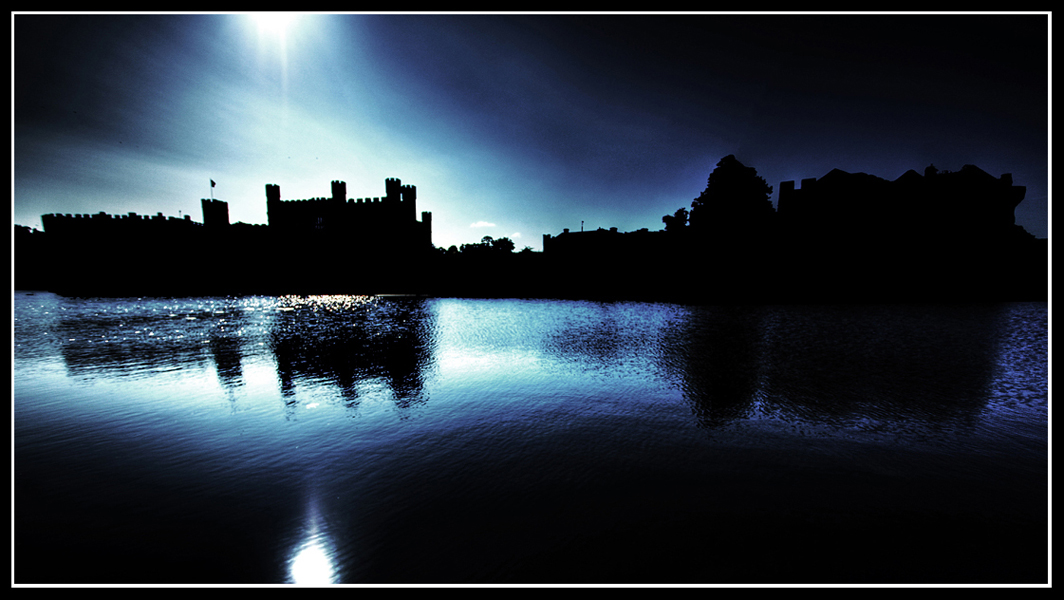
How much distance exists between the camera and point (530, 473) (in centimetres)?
457

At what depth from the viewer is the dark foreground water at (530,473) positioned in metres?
3.29

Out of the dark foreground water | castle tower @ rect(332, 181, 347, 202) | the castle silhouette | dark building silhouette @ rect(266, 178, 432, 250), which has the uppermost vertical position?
castle tower @ rect(332, 181, 347, 202)

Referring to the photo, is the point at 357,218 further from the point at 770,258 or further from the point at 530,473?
the point at 530,473

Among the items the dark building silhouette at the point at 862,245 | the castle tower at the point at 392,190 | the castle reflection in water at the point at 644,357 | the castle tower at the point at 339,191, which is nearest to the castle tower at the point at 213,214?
the castle tower at the point at 339,191

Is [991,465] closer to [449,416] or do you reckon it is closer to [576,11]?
[449,416]

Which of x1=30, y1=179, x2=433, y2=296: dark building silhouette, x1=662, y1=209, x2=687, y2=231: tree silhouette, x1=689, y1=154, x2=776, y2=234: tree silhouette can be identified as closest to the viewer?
x1=689, y1=154, x2=776, y2=234: tree silhouette

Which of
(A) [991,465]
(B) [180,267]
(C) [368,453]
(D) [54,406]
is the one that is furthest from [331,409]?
(B) [180,267]

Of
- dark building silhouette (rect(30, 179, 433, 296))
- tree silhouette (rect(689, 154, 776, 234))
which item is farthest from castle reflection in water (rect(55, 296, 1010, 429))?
dark building silhouette (rect(30, 179, 433, 296))

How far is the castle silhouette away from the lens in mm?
38469

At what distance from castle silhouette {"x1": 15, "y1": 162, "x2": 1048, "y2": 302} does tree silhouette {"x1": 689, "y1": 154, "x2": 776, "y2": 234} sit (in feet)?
0.65

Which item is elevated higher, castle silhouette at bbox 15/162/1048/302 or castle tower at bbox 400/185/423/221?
castle tower at bbox 400/185/423/221

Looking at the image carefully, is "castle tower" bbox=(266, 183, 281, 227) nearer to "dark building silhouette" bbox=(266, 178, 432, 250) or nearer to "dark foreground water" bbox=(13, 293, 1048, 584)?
"dark building silhouette" bbox=(266, 178, 432, 250)

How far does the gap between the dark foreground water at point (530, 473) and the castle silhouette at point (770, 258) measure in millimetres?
30271

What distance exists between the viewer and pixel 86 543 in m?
3.48
